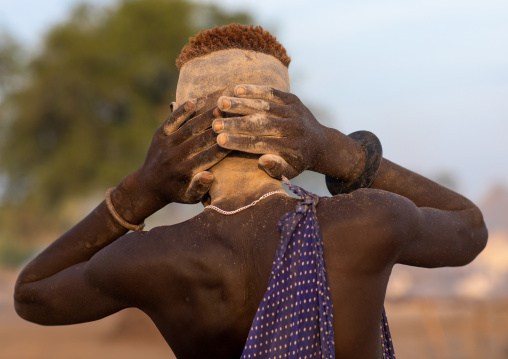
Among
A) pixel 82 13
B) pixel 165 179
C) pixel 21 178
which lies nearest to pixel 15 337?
pixel 21 178

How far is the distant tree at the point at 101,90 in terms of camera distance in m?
16.2

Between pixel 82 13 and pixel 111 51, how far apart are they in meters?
1.68

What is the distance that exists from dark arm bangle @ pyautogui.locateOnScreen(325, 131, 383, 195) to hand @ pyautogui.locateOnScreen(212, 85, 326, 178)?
1.07 ft

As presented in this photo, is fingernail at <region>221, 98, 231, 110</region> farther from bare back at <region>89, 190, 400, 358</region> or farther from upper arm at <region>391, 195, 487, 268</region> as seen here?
upper arm at <region>391, 195, 487, 268</region>

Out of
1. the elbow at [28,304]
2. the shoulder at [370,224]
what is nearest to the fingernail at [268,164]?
the shoulder at [370,224]

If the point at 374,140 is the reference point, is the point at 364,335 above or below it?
below

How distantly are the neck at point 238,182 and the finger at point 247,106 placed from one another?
20cm

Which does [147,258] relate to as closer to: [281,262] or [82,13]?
[281,262]

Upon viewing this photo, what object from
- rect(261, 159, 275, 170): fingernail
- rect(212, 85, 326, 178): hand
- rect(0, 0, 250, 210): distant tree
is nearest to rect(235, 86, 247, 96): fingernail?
rect(212, 85, 326, 178): hand

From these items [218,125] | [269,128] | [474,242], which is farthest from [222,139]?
[474,242]

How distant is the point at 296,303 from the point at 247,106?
0.56 m

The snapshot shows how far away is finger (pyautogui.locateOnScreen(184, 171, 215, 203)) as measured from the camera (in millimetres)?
2082

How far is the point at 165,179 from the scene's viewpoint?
216 cm

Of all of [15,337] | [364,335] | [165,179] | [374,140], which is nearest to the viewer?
[364,335]
